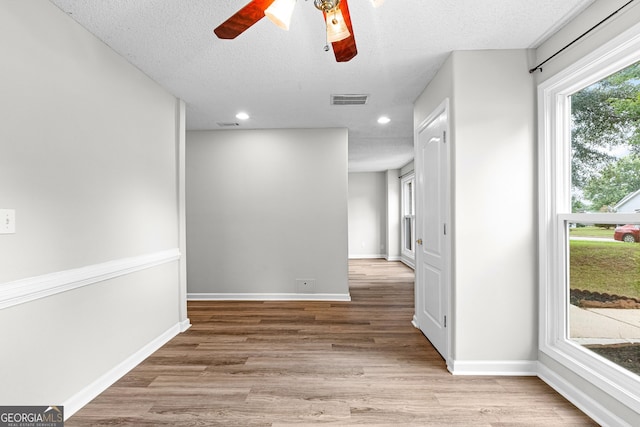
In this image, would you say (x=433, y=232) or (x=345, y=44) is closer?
(x=345, y=44)

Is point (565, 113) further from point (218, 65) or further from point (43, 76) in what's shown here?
point (43, 76)

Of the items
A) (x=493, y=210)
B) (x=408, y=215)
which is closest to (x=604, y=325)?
(x=493, y=210)

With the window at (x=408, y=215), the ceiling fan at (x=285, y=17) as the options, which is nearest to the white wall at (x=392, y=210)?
the window at (x=408, y=215)

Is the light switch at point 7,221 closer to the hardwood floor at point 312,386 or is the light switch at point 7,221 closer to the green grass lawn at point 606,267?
the hardwood floor at point 312,386

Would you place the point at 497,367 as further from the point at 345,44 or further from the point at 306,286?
the point at 306,286

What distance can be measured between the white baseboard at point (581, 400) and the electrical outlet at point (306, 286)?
2.81m

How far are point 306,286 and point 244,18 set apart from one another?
3.81 m

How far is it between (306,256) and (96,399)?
287cm

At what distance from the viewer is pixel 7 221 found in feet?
5.47

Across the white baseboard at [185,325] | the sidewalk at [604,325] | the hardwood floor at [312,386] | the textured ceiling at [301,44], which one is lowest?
the hardwood floor at [312,386]

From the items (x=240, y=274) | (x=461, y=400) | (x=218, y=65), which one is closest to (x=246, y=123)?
(x=218, y=65)

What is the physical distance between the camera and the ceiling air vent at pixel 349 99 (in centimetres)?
347

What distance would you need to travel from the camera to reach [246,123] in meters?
4.41

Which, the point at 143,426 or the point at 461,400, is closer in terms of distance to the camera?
the point at 143,426
